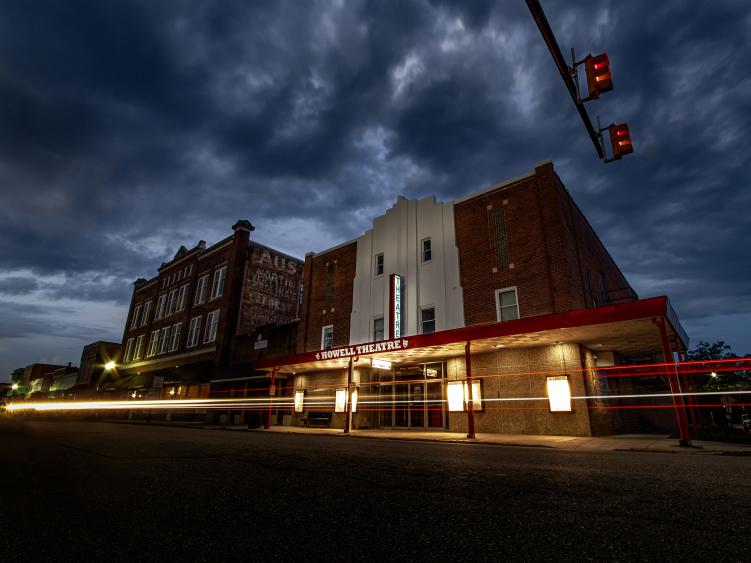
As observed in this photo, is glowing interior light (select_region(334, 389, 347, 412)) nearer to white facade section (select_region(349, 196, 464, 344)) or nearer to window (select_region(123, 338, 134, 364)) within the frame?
white facade section (select_region(349, 196, 464, 344))

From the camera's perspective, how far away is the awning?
11180 mm

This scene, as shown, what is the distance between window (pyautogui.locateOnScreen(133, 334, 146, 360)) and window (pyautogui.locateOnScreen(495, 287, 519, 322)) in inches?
1451

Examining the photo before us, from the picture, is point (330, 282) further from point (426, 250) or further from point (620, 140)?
point (620, 140)

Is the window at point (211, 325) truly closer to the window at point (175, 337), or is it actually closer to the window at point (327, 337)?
the window at point (175, 337)

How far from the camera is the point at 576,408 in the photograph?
43.7 feet

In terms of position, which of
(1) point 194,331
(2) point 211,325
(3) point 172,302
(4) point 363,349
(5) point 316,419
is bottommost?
(5) point 316,419

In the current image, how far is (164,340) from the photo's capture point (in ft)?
119

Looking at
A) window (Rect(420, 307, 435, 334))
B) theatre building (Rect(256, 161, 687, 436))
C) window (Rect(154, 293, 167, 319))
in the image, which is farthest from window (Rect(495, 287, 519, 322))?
window (Rect(154, 293, 167, 319))

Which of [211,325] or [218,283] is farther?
[218,283]

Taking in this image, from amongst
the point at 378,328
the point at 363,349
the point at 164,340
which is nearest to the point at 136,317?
the point at 164,340

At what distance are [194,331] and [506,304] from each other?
88.0 ft

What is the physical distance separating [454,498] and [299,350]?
22707mm

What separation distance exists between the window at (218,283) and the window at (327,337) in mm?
12011

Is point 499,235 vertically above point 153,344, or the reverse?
point 499,235
